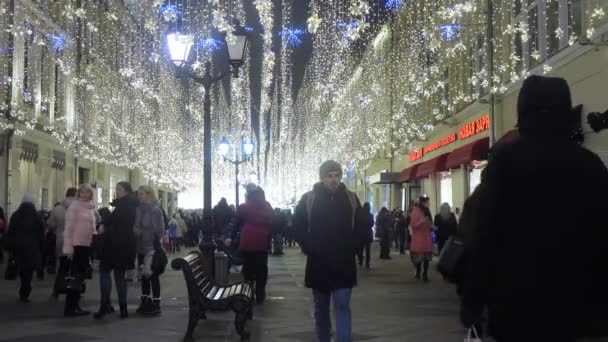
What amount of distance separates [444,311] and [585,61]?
29.7 feet

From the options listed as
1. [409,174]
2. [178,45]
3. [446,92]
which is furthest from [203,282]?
[409,174]

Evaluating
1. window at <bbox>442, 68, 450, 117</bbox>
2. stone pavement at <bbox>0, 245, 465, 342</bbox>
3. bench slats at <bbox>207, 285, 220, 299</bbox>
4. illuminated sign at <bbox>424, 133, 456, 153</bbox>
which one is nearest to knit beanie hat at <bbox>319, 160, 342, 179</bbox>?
stone pavement at <bbox>0, 245, 465, 342</bbox>

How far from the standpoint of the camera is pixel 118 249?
1152 centimetres

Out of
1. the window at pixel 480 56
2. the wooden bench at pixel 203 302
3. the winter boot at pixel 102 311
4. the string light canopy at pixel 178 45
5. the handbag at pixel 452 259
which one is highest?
the window at pixel 480 56

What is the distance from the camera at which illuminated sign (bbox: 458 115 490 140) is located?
1118 inches

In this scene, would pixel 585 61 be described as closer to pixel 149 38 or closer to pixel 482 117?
pixel 482 117

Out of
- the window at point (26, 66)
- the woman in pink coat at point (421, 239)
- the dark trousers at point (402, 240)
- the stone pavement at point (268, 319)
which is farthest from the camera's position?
the window at point (26, 66)

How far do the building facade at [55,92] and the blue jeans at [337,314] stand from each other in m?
21.6

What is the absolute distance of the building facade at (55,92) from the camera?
31.0 m

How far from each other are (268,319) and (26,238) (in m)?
5.40

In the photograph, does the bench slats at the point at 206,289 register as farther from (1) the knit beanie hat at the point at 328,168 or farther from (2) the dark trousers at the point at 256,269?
(1) the knit beanie hat at the point at 328,168

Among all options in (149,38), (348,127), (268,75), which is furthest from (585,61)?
(149,38)

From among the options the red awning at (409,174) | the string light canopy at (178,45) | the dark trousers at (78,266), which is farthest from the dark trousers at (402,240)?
the dark trousers at (78,266)

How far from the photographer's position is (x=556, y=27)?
21.0 m
